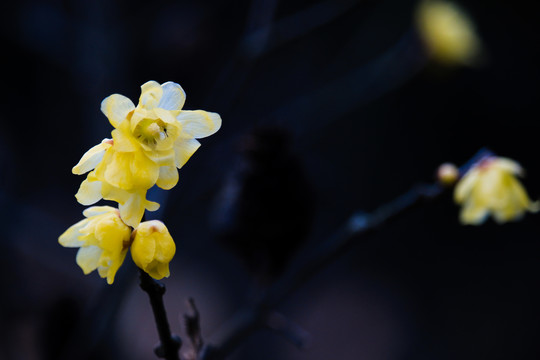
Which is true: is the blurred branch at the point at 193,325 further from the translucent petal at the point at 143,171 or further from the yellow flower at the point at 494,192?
the yellow flower at the point at 494,192

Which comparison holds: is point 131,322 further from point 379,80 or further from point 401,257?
point 379,80

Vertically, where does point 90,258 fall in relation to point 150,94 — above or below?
below

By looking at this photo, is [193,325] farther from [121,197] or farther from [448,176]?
[448,176]

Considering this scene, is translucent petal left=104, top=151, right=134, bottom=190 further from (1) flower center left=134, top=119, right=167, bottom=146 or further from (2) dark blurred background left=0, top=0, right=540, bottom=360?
(2) dark blurred background left=0, top=0, right=540, bottom=360

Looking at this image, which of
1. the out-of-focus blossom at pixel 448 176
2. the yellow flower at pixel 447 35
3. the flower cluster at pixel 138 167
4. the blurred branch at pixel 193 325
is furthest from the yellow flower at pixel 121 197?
the yellow flower at pixel 447 35

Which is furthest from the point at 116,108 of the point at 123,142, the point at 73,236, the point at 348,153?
the point at 348,153

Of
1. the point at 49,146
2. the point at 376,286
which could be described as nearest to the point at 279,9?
the point at 49,146
